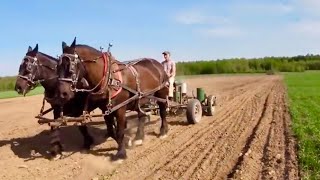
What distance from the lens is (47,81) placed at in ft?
31.8

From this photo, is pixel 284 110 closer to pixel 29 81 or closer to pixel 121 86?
pixel 121 86

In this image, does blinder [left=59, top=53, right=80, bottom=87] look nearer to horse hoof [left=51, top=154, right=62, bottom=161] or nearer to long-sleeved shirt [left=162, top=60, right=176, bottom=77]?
horse hoof [left=51, top=154, right=62, bottom=161]

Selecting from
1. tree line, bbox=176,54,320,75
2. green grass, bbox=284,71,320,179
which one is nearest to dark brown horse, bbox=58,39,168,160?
green grass, bbox=284,71,320,179

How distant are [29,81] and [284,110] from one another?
37.5 feet

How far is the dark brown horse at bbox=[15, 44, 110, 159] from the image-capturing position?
930 cm

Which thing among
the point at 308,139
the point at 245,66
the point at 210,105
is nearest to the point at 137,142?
the point at 308,139

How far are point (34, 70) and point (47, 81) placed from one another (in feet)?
1.32

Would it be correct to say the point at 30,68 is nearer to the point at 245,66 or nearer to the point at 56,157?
the point at 56,157

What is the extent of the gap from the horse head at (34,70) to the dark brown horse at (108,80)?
862mm

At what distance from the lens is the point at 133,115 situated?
15.8 metres

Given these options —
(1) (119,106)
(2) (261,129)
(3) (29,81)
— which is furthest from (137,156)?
(2) (261,129)

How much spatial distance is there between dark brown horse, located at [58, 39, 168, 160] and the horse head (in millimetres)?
862

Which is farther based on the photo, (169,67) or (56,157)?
(169,67)

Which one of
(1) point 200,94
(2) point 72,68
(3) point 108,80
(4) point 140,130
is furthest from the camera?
(1) point 200,94
